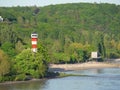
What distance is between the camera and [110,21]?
179125 mm

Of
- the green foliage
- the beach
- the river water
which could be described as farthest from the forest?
the river water

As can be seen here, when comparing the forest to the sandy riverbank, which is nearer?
the forest

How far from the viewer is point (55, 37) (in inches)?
4970

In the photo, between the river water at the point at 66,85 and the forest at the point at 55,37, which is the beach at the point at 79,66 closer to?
the forest at the point at 55,37

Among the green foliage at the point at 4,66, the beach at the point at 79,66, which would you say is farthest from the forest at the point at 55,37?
the beach at the point at 79,66

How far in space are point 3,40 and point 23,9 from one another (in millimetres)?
115944

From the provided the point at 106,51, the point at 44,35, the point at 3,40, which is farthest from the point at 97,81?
the point at 44,35

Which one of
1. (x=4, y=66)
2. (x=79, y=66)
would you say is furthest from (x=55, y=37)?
(x=4, y=66)

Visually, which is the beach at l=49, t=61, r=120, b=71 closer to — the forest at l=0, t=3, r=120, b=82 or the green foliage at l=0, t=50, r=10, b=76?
the forest at l=0, t=3, r=120, b=82

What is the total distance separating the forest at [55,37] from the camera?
57438mm

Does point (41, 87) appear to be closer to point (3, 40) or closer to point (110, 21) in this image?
point (3, 40)

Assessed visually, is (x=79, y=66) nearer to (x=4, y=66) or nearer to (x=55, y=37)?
(x=4, y=66)

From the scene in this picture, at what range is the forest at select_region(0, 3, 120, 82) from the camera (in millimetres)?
57438

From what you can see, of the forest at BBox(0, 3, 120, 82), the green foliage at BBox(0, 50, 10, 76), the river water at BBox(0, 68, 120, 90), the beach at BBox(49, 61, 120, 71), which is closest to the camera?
the river water at BBox(0, 68, 120, 90)
